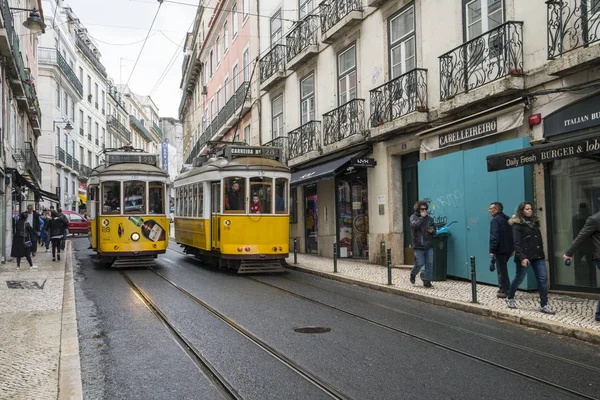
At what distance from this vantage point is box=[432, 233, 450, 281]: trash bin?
12031 mm

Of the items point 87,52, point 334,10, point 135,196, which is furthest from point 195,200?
point 87,52

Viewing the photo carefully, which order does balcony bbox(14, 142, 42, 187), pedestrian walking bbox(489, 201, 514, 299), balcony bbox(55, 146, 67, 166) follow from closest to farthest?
1. pedestrian walking bbox(489, 201, 514, 299)
2. balcony bbox(14, 142, 42, 187)
3. balcony bbox(55, 146, 67, 166)

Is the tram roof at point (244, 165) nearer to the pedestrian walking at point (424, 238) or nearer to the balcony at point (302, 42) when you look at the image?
the pedestrian walking at point (424, 238)

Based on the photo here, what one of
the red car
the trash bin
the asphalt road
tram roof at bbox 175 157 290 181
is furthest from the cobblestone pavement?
the red car

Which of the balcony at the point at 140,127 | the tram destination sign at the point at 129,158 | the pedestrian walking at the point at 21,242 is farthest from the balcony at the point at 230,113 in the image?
the balcony at the point at 140,127

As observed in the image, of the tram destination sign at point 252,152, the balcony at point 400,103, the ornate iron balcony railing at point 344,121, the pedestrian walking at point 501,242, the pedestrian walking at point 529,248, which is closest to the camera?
the pedestrian walking at point 529,248

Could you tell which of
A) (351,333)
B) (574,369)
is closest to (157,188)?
(351,333)

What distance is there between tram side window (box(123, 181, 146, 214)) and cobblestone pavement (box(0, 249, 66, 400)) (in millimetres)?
3012

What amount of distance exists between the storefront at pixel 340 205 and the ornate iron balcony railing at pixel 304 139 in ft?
2.46

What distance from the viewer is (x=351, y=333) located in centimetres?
716

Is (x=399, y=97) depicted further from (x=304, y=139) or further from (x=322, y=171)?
(x=304, y=139)

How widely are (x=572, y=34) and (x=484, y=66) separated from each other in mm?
2216

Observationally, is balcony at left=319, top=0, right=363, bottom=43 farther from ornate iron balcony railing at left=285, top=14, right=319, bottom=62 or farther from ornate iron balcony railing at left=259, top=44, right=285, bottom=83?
ornate iron balcony railing at left=259, top=44, right=285, bottom=83

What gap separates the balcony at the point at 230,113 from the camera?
27797mm
